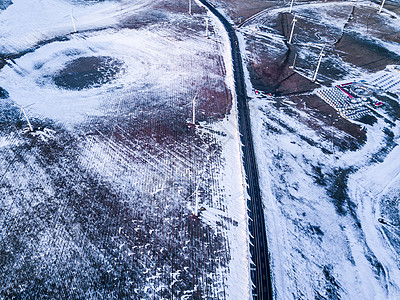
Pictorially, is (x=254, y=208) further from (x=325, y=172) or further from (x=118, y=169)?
(x=118, y=169)

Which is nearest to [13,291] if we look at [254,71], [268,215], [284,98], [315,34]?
[268,215]

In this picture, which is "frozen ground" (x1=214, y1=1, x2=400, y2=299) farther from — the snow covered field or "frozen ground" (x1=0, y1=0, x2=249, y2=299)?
"frozen ground" (x1=0, y1=0, x2=249, y2=299)

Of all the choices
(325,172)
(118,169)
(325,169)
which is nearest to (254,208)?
(325,172)

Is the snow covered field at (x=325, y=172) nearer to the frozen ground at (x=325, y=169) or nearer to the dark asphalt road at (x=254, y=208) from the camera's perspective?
the frozen ground at (x=325, y=169)

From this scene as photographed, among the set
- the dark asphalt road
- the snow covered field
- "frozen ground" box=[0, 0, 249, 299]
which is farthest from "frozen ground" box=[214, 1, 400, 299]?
"frozen ground" box=[0, 0, 249, 299]

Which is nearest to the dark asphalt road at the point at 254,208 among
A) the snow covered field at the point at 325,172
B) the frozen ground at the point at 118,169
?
the snow covered field at the point at 325,172

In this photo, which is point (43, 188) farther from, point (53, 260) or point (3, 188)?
Answer: point (53, 260)
